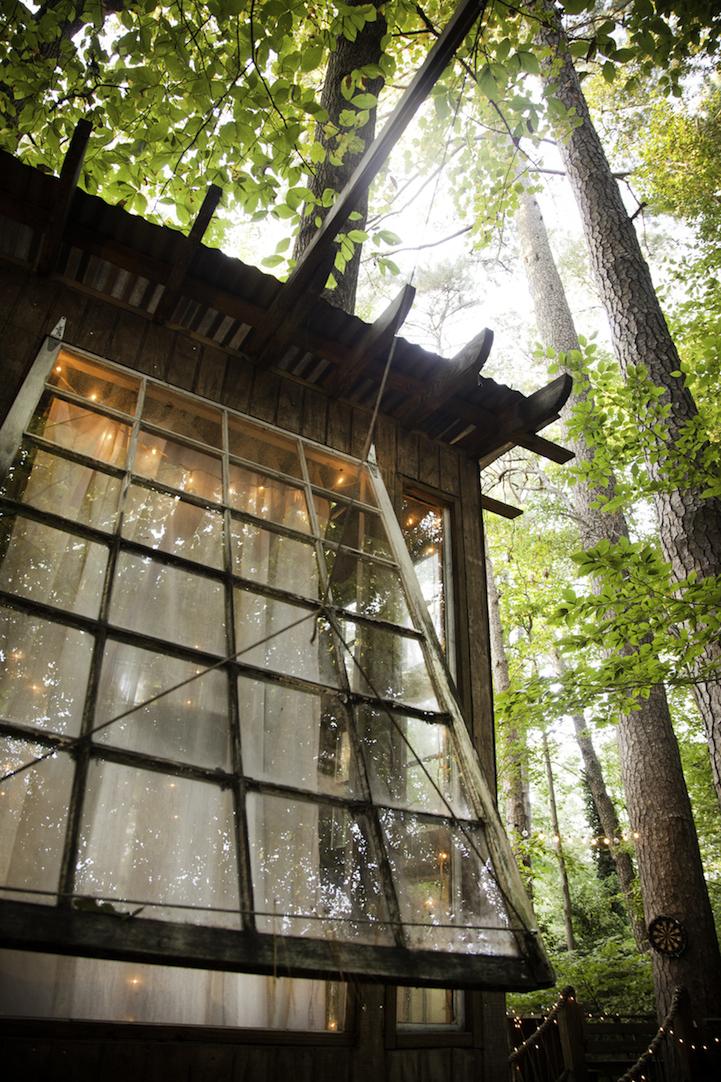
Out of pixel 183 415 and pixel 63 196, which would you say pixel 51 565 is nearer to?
pixel 183 415

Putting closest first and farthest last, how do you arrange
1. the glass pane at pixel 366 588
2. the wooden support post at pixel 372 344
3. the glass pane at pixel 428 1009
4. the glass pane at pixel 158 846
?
1. the glass pane at pixel 158 846
2. the glass pane at pixel 428 1009
3. the glass pane at pixel 366 588
4. the wooden support post at pixel 372 344

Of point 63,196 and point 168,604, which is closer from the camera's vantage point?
point 168,604

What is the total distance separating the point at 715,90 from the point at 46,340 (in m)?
16.9

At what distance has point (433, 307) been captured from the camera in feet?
57.1

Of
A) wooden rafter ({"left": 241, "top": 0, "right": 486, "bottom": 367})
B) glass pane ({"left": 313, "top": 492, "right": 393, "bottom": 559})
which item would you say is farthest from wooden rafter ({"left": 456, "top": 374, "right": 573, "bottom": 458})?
wooden rafter ({"left": 241, "top": 0, "right": 486, "bottom": 367})

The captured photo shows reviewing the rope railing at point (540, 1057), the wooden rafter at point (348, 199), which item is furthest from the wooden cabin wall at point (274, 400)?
the rope railing at point (540, 1057)

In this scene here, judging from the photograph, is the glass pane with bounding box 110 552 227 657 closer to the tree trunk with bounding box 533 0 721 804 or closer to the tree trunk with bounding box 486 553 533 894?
the tree trunk with bounding box 533 0 721 804

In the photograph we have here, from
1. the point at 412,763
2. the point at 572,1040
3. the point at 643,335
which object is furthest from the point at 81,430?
the point at 643,335

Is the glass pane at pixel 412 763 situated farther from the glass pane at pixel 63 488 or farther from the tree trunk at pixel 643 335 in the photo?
the tree trunk at pixel 643 335

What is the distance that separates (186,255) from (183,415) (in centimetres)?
79

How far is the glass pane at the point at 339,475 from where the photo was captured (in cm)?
371

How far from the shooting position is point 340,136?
539 cm

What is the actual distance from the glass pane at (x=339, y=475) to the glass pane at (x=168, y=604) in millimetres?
1231

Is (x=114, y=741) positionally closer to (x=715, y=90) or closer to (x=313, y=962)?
(x=313, y=962)
